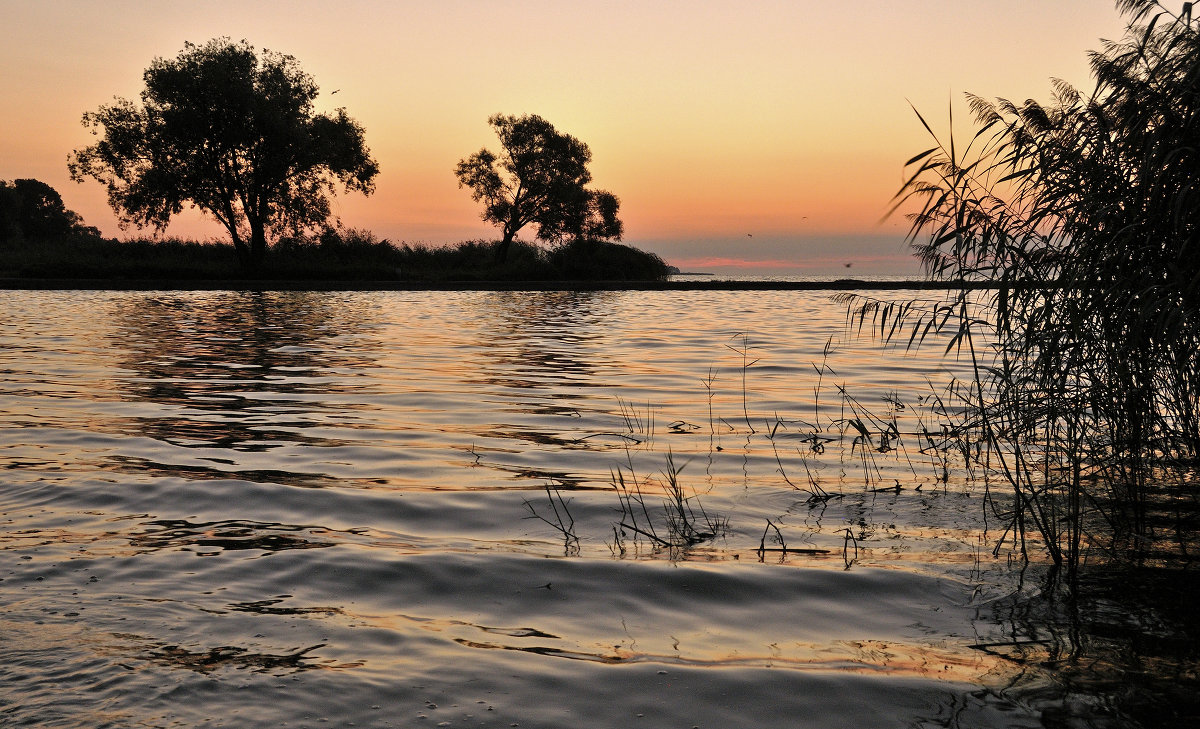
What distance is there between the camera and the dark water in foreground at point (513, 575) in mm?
3316

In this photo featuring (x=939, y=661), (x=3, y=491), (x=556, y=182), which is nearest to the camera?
(x=939, y=661)

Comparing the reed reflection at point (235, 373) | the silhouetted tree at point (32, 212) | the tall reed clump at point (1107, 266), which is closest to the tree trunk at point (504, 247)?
the reed reflection at point (235, 373)

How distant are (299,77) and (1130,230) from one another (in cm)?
5281

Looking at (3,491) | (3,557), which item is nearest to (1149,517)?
(3,557)

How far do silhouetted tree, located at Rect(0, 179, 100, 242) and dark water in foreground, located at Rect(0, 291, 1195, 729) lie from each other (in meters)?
109

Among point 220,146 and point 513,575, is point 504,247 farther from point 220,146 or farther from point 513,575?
point 513,575

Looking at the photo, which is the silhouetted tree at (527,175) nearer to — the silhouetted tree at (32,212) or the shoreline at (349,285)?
the shoreline at (349,285)

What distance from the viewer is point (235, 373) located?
552 inches

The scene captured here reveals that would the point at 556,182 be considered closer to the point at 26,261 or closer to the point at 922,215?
the point at 26,261

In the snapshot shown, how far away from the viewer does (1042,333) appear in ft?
19.1

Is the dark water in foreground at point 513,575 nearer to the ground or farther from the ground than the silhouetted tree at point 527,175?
nearer to the ground

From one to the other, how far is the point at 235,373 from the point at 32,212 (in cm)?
11979

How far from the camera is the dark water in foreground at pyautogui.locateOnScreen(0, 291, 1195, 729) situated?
131 inches

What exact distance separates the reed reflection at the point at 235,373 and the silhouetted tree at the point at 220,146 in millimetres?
22421
